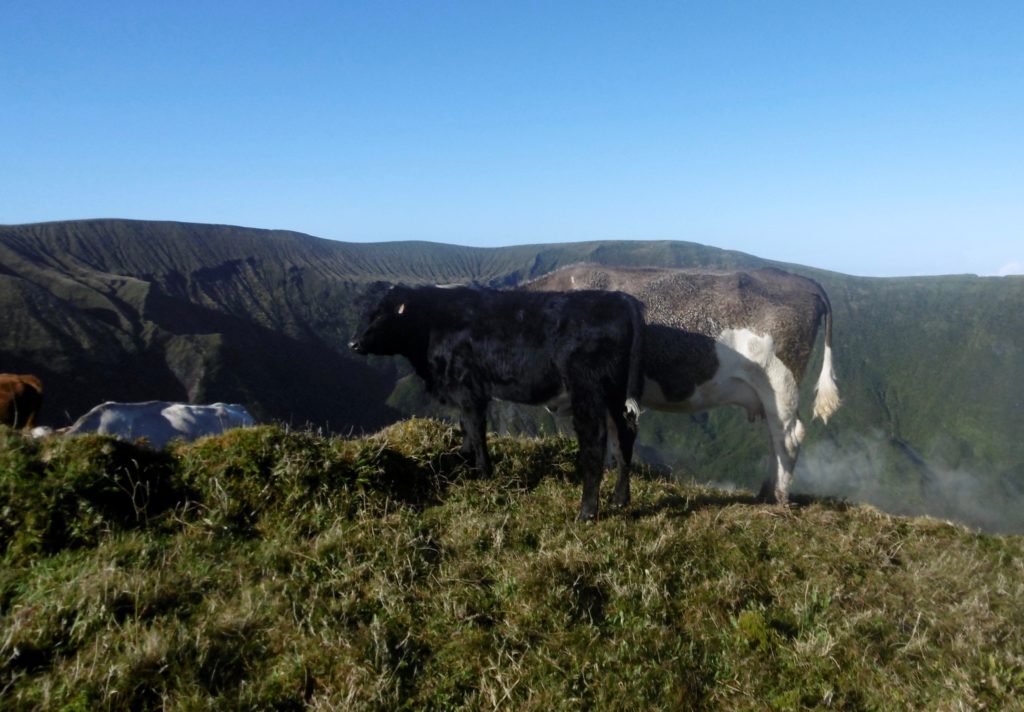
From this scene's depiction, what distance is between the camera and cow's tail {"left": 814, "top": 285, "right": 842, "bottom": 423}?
1103 centimetres

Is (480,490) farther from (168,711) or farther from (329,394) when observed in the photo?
(329,394)

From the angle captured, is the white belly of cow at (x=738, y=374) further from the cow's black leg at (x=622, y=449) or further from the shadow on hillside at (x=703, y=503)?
the cow's black leg at (x=622, y=449)

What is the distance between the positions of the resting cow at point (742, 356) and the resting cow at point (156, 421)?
300 inches

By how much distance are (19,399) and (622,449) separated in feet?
40.1

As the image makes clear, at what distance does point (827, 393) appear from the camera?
36.5 ft

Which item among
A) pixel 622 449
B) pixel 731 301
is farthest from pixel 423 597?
pixel 731 301

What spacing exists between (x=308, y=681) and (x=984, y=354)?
197m

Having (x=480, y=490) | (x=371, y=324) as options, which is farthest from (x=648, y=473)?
(x=371, y=324)

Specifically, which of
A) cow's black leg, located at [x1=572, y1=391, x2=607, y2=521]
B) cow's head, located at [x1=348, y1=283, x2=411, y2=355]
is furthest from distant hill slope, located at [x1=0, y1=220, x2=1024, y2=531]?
cow's black leg, located at [x1=572, y1=391, x2=607, y2=521]

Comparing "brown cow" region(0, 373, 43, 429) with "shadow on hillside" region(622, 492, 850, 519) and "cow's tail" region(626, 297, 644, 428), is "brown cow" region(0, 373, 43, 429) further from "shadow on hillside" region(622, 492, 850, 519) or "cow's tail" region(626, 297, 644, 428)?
"shadow on hillside" region(622, 492, 850, 519)

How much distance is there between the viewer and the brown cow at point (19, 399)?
13.7 meters

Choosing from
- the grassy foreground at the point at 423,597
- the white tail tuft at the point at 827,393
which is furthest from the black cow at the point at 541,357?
the white tail tuft at the point at 827,393

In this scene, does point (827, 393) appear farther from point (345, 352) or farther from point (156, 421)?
point (345, 352)

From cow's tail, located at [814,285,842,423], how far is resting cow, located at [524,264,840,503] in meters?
0.02
